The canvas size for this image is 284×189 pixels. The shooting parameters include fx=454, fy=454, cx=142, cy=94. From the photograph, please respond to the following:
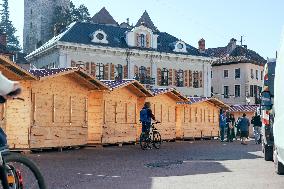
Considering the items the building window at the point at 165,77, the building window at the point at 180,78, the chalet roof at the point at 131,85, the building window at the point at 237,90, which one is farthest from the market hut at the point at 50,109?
the building window at the point at 237,90

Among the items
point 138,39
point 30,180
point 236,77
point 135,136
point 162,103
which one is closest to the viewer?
point 30,180

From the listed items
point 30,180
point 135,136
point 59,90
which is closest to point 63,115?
point 59,90

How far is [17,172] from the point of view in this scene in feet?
13.6

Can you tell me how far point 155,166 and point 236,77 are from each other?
51849 mm

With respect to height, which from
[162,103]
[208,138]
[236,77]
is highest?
[236,77]

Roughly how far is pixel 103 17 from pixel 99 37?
26934mm

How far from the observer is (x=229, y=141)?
94.8 feet

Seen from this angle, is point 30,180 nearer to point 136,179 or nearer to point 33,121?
point 136,179

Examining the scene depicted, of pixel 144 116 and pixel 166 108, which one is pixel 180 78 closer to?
pixel 166 108

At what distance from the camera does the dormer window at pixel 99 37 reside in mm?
44500

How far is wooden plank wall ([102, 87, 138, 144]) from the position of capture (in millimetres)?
22969

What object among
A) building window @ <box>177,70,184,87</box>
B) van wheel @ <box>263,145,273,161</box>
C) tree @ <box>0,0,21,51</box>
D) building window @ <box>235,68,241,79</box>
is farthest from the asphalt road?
tree @ <box>0,0,21,51</box>

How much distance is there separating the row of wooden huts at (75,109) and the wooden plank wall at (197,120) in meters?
1.14

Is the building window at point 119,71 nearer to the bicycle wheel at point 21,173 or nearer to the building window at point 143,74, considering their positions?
the building window at point 143,74
